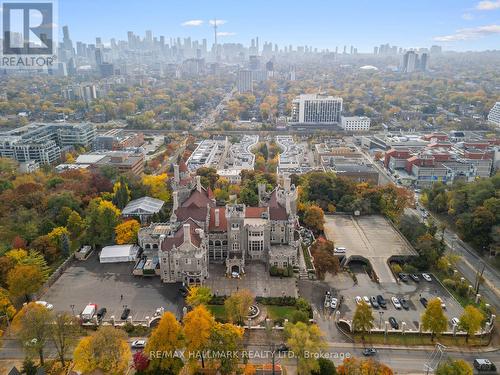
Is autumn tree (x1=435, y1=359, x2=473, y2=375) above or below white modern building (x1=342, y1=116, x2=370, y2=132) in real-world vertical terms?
below

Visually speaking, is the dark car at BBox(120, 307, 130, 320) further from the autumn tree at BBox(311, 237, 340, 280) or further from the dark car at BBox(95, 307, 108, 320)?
the autumn tree at BBox(311, 237, 340, 280)

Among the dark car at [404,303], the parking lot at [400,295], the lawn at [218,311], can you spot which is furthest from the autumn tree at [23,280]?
the dark car at [404,303]

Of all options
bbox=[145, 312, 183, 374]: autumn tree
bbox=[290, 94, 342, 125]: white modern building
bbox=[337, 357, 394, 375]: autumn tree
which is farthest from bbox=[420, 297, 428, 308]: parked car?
bbox=[290, 94, 342, 125]: white modern building

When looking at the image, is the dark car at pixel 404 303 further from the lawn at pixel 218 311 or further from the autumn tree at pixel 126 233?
the autumn tree at pixel 126 233

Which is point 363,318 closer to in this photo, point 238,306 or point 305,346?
point 305,346

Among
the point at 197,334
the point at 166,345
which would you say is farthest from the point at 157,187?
the point at 197,334
